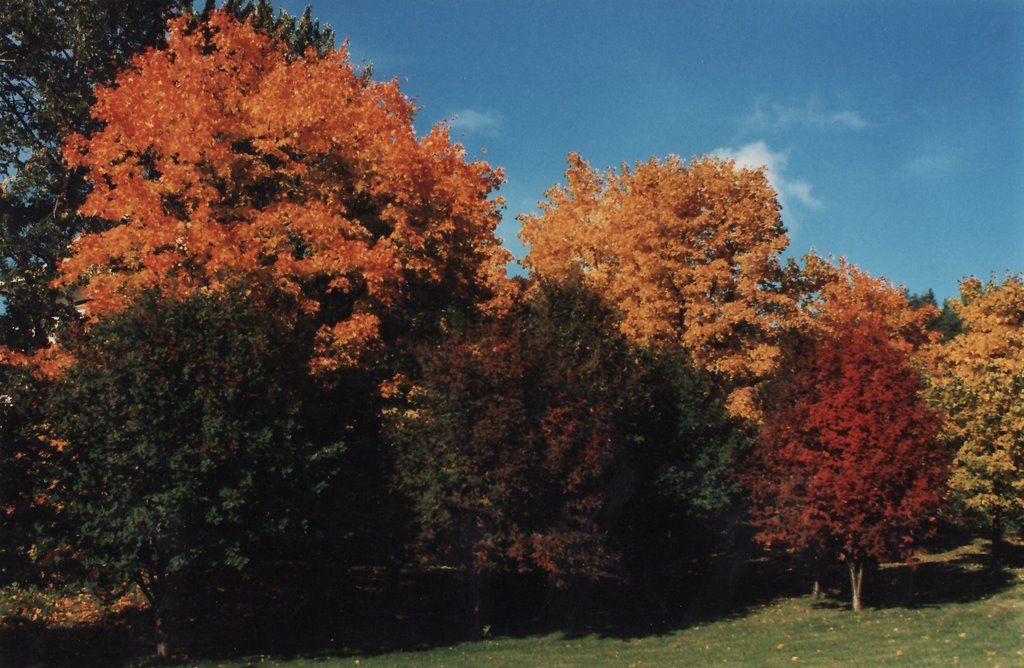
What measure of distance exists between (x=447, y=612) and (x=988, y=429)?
17385 mm

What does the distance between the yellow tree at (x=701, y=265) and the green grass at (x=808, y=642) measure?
9.41 metres

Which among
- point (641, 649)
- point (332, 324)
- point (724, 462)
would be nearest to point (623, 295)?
point (724, 462)

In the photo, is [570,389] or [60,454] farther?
[570,389]

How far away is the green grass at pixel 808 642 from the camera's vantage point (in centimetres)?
1694

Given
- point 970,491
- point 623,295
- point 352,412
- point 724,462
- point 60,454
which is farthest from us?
point 623,295

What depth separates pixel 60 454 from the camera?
18594 mm

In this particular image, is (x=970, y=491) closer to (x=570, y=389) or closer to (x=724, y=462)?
(x=724, y=462)

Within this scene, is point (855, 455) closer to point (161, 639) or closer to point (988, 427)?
point (988, 427)

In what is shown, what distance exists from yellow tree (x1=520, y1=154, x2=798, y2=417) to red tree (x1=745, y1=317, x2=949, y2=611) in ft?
22.0

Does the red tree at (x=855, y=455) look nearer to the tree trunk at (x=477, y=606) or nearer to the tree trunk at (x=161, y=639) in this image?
the tree trunk at (x=477, y=606)

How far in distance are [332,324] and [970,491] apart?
20.4 meters

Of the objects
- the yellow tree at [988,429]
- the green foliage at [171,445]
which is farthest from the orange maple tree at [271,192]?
the yellow tree at [988,429]

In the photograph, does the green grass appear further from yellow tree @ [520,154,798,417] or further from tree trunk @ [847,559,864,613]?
yellow tree @ [520,154,798,417]

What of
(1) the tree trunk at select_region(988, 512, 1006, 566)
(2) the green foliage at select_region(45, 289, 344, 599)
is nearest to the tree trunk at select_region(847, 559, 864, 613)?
(1) the tree trunk at select_region(988, 512, 1006, 566)
